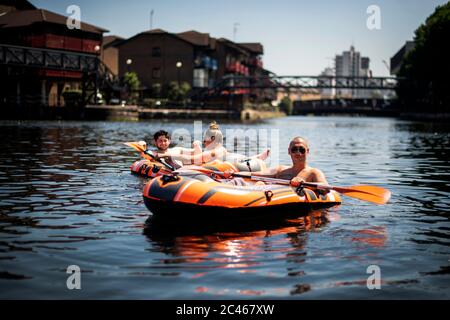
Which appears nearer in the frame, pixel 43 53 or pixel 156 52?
pixel 43 53

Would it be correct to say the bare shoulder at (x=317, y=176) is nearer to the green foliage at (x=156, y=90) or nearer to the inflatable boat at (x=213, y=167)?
the inflatable boat at (x=213, y=167)

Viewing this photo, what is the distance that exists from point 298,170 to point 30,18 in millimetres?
64272

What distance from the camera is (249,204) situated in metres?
9.86

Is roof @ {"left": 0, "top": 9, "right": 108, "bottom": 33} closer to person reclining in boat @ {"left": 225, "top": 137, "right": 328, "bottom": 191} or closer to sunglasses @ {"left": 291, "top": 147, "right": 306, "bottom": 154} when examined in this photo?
person reclining in boat @ {"left": 225, "top": 137, "right": 328, "bottom": 191}

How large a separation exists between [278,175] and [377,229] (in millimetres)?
2570

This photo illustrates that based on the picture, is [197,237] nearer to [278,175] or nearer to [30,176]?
[278,175]

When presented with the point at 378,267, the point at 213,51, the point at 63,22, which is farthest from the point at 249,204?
the point at 213,51

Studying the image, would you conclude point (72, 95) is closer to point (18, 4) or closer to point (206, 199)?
point (18, 4)

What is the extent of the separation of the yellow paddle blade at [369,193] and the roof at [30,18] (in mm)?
61410

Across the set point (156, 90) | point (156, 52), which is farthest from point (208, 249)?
point (156, 52)

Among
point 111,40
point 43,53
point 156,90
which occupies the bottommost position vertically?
point 156,90

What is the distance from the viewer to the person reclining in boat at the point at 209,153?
576 inches

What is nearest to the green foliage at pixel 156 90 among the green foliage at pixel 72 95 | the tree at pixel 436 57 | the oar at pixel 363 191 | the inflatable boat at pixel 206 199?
the green foliage at pixel 72 95

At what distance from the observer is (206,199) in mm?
9461
